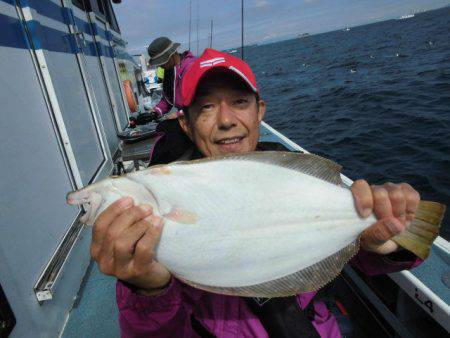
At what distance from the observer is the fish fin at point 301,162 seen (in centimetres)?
123

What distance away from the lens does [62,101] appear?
3389 mm

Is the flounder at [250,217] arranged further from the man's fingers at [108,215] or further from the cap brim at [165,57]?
the cap brim at [165,57]

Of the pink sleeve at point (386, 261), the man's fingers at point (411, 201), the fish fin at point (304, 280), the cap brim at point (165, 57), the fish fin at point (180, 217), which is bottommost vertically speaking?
the pink sleeve at point (386, 261)

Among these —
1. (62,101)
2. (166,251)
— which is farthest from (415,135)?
(166,251)

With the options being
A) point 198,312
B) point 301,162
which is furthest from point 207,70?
point 198,312

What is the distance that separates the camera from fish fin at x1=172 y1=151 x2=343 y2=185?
1.23 m

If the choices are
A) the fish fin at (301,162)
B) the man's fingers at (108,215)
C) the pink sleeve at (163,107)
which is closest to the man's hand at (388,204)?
the fish fin at (301,162)

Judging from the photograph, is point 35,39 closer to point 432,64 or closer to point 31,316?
point 31,316

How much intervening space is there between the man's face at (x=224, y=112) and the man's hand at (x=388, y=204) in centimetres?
81

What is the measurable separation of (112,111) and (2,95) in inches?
181

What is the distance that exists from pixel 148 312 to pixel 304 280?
0.69 metres

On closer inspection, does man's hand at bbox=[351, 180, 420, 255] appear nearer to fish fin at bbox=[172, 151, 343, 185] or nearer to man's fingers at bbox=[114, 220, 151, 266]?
fish fin at bbox=[172, 151, 343, 185]

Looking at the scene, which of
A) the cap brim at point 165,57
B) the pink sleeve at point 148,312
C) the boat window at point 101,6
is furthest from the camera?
the boat window at point 101,6

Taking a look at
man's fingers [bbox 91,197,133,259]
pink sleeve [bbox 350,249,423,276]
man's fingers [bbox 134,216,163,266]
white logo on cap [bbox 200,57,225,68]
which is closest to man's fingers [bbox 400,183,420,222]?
pink sleeve [bbox 350,249,423,276]
